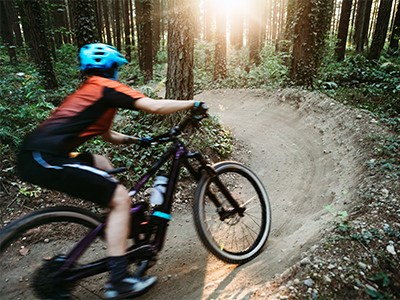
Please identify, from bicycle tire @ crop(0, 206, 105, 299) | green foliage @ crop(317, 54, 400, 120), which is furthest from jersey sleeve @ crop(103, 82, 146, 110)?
green foliage @ crop(317, 54, 400, 120)

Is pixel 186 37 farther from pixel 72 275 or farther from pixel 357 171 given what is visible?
pixel 72 275

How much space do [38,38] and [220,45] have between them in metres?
9.02

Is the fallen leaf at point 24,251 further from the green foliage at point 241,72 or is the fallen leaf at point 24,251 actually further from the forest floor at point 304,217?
the green foliage at point 241,72

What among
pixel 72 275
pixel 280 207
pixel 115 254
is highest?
pixel 115 254

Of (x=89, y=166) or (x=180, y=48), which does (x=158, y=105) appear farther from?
(x=180, y=48)

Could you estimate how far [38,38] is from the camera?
11.2m

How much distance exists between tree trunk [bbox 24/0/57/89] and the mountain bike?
33.7 ft

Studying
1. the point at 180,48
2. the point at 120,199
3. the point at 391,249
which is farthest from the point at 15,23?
the point at 391,249

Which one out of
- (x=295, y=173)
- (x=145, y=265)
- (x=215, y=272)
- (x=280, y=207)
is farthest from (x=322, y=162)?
(x=145, y=265)

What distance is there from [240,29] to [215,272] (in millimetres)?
24283

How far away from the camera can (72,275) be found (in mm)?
2338

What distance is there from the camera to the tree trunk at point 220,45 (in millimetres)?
13844

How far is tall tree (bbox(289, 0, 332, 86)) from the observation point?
8766mm

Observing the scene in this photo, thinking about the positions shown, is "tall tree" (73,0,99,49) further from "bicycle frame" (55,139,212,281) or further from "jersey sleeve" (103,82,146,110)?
"bicycle frame" (55,139,212,281)
